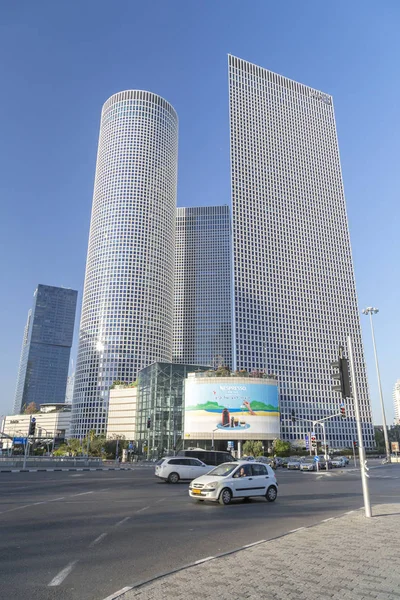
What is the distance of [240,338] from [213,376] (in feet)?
202

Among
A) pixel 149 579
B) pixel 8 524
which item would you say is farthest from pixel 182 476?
pixel 149 579

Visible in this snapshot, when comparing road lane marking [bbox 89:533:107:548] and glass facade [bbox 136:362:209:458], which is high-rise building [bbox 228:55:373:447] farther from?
road lane marking [bbox 89:533:107:548]

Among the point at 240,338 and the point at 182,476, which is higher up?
the point at 240,338

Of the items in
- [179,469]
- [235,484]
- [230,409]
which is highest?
[230,409]

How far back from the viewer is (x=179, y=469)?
27906 millimetres

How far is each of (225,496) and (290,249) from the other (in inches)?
6626

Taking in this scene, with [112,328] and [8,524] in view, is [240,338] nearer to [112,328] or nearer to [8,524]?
[112,328]

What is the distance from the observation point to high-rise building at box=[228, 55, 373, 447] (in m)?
161

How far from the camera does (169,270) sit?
590ft

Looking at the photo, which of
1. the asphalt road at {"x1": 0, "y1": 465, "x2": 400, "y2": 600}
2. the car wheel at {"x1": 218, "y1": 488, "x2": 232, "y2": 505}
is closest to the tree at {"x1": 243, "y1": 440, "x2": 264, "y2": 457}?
the asphalt road at {"x1": 0, "y1": 465, "x2": 400, "y2": 600}

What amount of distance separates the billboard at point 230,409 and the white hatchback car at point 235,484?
7780cm

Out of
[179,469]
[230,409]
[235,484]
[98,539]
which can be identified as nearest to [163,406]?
[230,409]

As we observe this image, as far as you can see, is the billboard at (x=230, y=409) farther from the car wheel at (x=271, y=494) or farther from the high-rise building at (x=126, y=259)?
the car wheel at (x=271, y=494)

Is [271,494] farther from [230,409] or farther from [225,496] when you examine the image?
[230,409]
